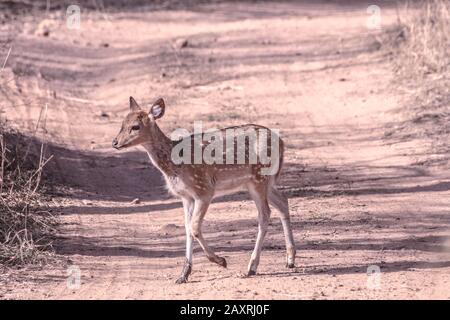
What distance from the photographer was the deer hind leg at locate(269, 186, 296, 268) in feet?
32.5

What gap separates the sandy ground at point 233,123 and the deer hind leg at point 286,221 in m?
0.16

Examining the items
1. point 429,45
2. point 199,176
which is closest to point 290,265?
point 199,176

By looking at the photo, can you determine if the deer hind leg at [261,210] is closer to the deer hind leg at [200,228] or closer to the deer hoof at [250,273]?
the deer hoof at [250,273]

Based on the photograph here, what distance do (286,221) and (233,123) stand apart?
635cm

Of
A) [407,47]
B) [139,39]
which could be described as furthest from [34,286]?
[139,39]

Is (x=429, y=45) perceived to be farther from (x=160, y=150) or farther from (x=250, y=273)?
(x=250, y=273)

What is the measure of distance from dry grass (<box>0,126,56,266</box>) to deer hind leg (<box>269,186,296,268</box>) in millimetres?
2350

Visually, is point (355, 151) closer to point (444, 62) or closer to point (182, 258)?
point (444, 62)

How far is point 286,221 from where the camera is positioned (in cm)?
1006

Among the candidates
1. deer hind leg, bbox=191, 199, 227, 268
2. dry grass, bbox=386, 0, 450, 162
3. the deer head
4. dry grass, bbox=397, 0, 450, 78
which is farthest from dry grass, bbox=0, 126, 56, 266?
dry grass, bbox=397, 0, 450, 78

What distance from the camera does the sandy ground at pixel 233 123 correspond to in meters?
9.64

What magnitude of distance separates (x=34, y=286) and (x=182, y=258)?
173 centimetres

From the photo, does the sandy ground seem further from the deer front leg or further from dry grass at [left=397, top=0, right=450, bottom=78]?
dry grass at [left=397, top=0, right=450, bottom=78]

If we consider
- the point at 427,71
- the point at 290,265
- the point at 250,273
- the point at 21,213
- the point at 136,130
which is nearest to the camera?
the point at 250,273
